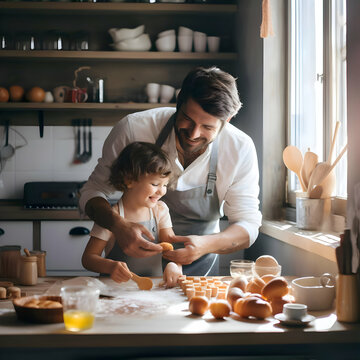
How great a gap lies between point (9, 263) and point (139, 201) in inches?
19.8

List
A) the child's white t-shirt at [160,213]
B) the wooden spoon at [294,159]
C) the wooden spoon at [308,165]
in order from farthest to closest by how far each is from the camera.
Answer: the wooden spoon at [294,159] → the wooden spoon at [308,165] → the child's white t-shirt at [160,213]

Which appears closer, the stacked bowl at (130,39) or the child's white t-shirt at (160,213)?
the child's white t-shirt at (160,213)

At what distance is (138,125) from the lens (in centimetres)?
200

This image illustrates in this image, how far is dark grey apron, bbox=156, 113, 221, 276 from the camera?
6.61ft

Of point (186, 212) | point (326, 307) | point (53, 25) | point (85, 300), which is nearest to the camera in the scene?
point (85, 300)

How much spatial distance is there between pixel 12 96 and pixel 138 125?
1.76 m

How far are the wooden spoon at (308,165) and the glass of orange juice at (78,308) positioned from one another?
47.5 inches

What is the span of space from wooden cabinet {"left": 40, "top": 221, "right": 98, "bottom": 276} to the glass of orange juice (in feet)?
6.59

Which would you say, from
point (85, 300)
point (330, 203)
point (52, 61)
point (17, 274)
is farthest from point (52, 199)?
point (85, 300)

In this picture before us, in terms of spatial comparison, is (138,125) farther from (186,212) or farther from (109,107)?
(109,107)

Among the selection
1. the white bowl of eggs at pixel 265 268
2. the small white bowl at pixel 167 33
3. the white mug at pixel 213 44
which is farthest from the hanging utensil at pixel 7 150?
the white bowl of eggs at pixel 265 268

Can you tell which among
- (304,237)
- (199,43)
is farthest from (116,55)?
(304,237)

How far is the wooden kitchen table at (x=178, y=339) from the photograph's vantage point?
3.62 feet

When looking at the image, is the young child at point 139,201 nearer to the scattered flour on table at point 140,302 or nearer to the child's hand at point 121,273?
the child's hand at point 121,273
